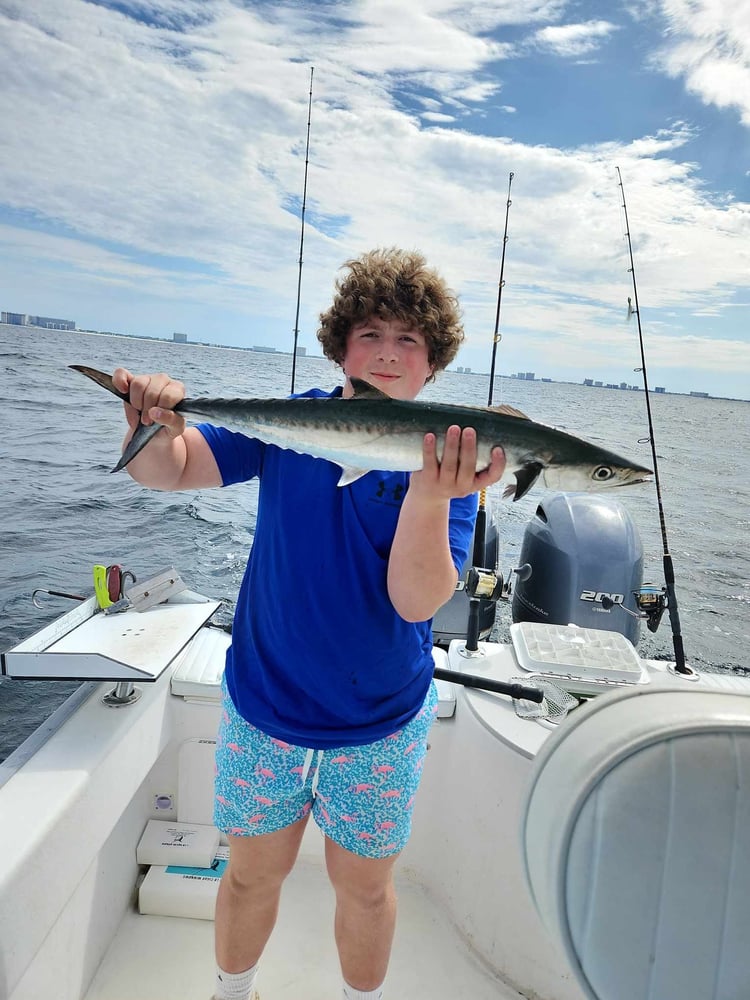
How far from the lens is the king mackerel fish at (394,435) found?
5.62ft

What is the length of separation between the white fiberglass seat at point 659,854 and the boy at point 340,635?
33.6 inches

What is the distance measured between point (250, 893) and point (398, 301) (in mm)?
1867

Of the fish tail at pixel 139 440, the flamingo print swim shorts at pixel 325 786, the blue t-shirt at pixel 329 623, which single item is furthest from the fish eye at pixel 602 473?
the fish tail at pixel 139 440

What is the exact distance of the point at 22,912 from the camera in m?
1.73

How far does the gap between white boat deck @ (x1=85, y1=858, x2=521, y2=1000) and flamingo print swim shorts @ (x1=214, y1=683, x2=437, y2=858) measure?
107 centimetres

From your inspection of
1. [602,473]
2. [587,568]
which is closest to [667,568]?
[587,568]

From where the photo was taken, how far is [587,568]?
4.60m

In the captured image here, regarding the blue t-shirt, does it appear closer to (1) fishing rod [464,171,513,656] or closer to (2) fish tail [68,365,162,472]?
(2) fish tail [68,365,162,472]

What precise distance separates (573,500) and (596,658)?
Answer: 2.17 metres

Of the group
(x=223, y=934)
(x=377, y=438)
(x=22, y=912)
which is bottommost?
(x=223, y=934)

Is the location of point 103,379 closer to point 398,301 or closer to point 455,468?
point 398,301

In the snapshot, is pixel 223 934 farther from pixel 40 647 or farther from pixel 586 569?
pixel 586 569

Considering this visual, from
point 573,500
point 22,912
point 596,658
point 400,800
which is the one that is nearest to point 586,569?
point 573,500

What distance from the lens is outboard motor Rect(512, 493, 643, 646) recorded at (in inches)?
180
